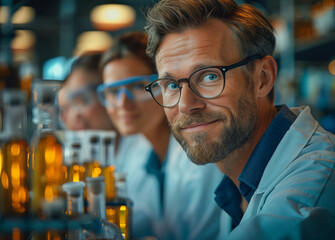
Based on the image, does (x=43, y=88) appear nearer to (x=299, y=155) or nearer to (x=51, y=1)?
(x=299, y=155)

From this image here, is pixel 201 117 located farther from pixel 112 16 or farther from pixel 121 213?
pixel 112 16

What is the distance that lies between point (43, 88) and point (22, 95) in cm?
6

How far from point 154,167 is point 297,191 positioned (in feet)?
3.66

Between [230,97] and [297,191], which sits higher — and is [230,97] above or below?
above

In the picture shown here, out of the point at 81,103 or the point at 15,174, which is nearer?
the point at 15,174

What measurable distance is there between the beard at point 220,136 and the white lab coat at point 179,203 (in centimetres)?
42

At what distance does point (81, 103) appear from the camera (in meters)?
1.95

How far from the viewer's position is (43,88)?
0.80 metres

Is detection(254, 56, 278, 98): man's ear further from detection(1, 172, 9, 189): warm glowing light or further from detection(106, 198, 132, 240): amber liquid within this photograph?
detection(1, 172, 9, 189): warm glowing light

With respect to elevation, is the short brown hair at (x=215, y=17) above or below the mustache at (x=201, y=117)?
above

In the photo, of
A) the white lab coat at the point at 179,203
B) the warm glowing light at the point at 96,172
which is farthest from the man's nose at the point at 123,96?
the warm glowing light at the point at 96,172

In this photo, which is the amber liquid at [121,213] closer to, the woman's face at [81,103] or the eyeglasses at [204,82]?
the eyeglasses at [204,82]

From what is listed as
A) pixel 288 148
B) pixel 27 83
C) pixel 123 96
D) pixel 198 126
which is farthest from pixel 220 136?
pixel 123 96

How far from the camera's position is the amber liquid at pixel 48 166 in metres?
0.81
